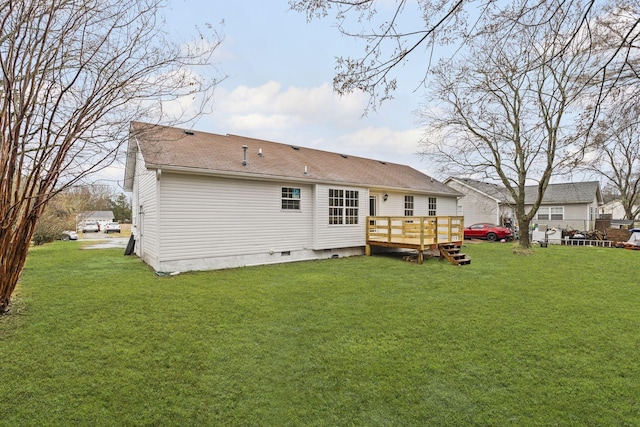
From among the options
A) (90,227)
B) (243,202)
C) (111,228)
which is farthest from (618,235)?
(90,227)

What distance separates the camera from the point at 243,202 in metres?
9.58

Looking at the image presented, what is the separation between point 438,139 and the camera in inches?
602

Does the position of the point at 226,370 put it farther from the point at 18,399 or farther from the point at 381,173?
the point at 381,173

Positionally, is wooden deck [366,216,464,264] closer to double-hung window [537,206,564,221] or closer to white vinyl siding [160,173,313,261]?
white vinyl siding [160,173,313,261]

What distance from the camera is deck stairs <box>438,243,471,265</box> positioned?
10.3m

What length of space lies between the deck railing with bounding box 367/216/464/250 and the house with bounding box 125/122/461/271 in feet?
1.67

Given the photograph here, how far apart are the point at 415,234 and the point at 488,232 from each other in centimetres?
1041

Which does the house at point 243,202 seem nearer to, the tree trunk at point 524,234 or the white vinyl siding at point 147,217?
the white vinyl siding at point 147,217

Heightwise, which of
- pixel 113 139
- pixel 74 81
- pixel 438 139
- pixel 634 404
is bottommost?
pixel 634 404

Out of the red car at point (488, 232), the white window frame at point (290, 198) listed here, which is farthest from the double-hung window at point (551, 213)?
the white window frame at point (290, 198)

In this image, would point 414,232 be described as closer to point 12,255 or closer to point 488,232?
point 12,255

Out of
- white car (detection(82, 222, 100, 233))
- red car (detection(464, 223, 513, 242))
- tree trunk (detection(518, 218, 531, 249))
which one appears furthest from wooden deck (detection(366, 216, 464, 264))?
white car (detection(82, 222, 100, 233))

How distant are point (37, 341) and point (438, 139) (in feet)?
51.1

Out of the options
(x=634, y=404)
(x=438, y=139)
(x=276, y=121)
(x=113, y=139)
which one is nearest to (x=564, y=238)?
(x=438, y=139)
